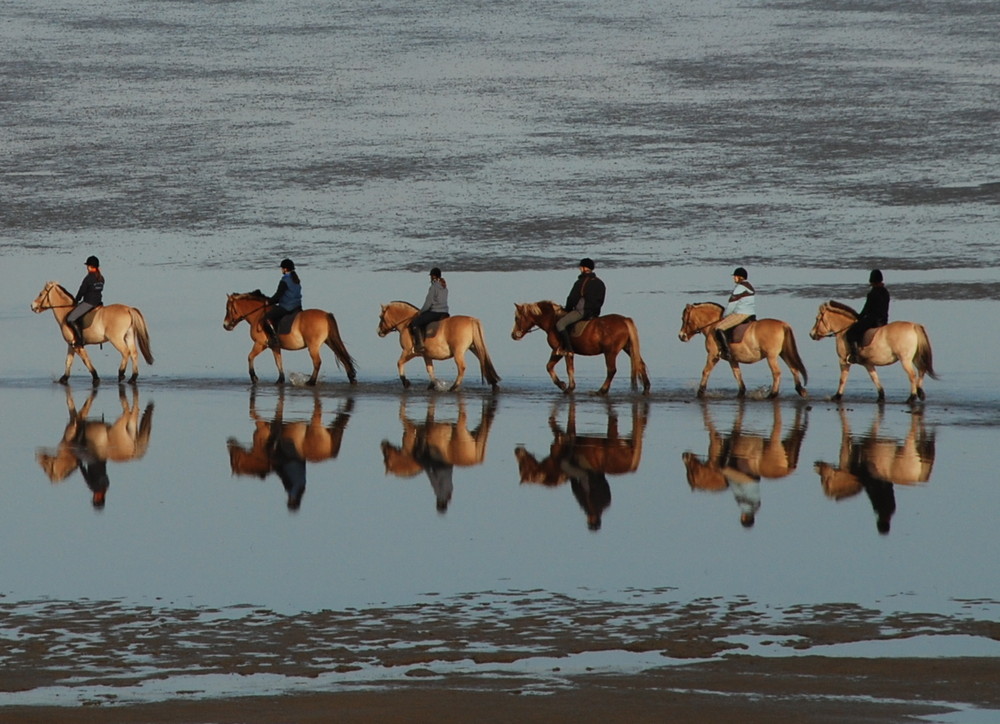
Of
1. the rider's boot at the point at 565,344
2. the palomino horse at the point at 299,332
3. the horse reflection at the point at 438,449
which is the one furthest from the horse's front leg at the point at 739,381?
the palomino horse at the point at 299,332

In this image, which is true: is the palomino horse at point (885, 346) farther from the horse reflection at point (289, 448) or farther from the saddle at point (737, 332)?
the horse reflection at point (289, 448)

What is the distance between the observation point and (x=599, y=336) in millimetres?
26891

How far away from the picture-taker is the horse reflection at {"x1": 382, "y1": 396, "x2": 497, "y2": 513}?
1872 centimetres

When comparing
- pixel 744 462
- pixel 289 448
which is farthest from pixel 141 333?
pixel 744 462

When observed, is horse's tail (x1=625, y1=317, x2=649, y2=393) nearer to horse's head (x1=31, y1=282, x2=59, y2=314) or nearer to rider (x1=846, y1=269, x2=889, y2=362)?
rider (x1=846, y1=269, x2=889, y2=362)

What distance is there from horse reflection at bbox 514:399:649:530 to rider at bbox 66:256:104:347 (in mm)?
9288

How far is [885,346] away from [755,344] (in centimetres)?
190

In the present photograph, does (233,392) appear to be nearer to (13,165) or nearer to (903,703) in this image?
(903,703)

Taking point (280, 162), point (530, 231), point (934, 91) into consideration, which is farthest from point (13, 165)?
point (934, 91)

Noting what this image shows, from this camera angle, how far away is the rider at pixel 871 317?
2556cm

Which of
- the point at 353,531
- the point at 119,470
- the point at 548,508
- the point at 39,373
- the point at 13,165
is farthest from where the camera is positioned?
the point at 13,165

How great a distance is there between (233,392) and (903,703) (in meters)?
18.9

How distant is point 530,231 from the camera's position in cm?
4819

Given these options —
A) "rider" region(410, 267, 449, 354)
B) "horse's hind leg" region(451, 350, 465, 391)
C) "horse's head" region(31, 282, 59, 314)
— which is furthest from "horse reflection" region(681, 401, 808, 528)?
"horse's head" region(31, 282, 59, 314)
